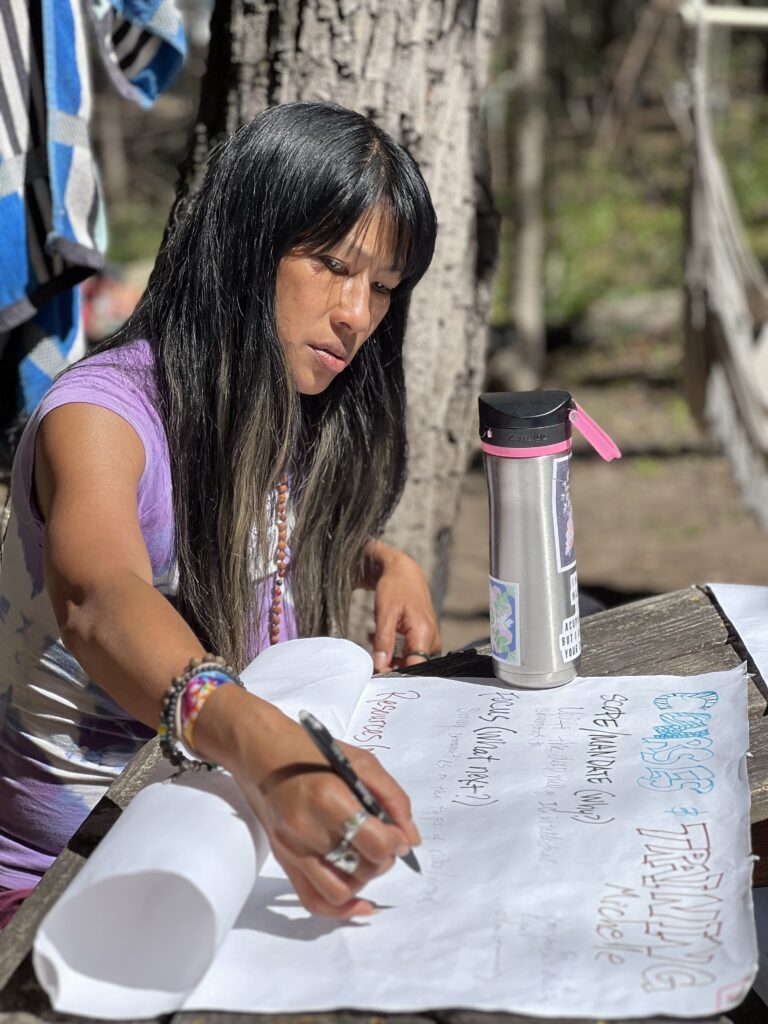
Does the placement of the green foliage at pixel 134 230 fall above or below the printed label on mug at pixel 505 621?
below

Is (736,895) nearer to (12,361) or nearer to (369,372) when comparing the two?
(369,372)

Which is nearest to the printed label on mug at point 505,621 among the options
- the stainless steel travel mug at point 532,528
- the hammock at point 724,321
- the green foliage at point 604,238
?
the stainless steel travel mug at point 532,528

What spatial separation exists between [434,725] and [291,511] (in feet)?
1.83

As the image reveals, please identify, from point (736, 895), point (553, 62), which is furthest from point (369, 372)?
point (553, 62)

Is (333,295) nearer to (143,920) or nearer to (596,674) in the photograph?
(596,674)

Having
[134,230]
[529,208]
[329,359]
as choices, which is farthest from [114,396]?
[134,230]

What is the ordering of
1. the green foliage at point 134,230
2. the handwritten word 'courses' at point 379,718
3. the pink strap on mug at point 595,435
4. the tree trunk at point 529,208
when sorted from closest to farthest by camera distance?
1. the handwritten word 'courses' at point 379,718
2. the pink strap on mug at point 595,435
3. the tree trunk at point 529,208
4. the green foliage at point 134,230

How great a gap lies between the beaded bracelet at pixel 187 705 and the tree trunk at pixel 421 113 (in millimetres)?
1367

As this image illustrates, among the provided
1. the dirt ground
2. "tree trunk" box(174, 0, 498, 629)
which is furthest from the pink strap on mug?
the dirt ground

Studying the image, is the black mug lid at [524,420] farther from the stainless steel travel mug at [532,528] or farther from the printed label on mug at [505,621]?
the printed label on mug at [505,621]

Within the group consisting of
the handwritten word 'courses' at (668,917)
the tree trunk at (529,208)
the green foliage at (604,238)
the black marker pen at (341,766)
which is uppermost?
the black marker pen at (341,766)

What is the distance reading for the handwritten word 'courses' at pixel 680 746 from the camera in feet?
4.07

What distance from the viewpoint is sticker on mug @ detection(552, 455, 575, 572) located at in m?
1.42

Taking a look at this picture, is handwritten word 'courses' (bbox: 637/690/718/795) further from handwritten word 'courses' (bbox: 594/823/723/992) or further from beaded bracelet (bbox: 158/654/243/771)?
beaded bracelet (bbox: 158/654/243/771)
